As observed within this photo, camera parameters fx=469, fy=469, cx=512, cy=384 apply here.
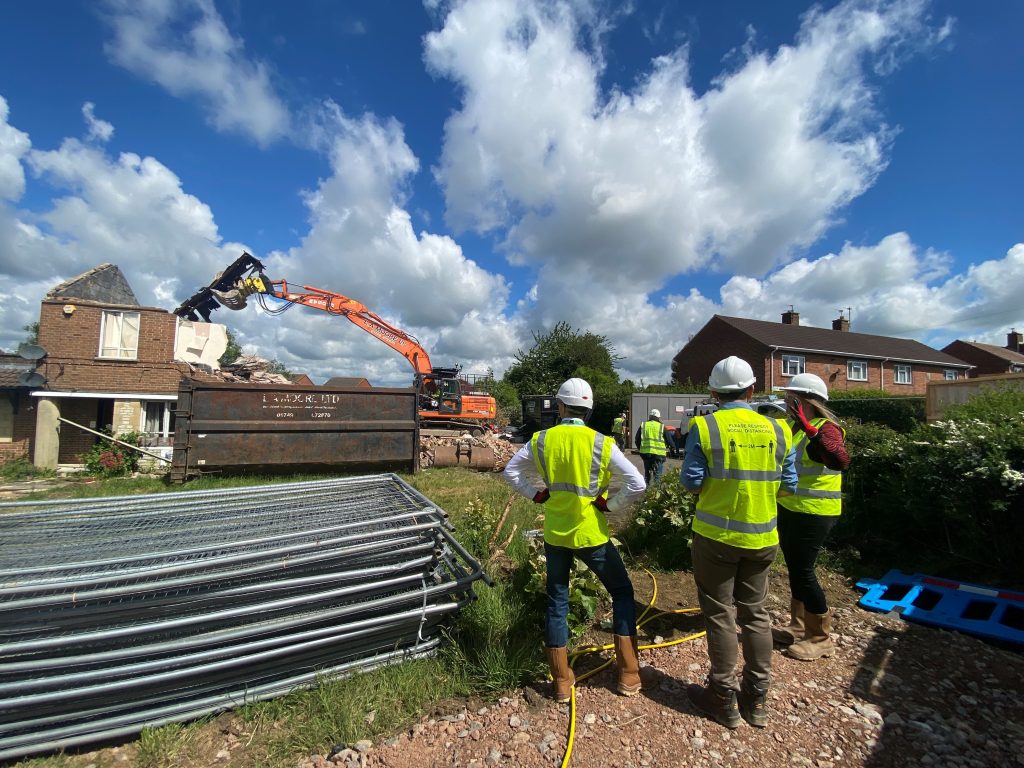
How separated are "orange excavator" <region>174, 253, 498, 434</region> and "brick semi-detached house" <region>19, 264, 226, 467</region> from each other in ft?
4.14

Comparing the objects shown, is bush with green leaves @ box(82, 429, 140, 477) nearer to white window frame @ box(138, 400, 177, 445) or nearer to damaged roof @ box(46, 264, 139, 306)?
white window frame @ box(138, 400, 177, 445)

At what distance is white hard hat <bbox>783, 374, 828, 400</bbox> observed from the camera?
3.39 meters

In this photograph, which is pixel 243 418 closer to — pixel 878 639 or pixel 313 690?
pixel 313 690

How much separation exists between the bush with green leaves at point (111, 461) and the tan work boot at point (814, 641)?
1334 centimetres

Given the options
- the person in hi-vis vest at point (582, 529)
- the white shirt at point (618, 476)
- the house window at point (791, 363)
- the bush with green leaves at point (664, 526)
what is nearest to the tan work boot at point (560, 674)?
the person in hi-vis vest at point (582, 529)

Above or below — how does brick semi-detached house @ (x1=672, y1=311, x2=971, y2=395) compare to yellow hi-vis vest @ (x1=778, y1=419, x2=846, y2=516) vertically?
above

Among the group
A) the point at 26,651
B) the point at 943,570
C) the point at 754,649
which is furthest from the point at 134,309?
the point at 943,570

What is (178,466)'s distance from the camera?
8.84m

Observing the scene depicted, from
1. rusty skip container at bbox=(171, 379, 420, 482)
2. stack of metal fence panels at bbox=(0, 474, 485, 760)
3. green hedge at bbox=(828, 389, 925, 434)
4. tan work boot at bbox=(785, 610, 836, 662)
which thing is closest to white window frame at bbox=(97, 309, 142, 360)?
rusty skip container at bbox=(171, 379, 420, 482)

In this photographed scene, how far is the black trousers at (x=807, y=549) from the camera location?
3156mm

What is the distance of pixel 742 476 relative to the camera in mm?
2551

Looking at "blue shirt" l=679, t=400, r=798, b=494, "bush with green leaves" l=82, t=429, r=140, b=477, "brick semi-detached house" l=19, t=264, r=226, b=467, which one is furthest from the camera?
"brick semi-detached house" l=19, t=264, r=226, b=467

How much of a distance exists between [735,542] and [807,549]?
1.07 m

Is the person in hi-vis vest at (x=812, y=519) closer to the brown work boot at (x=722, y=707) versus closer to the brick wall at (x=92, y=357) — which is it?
the brown work boot at (x=722, y=707)
